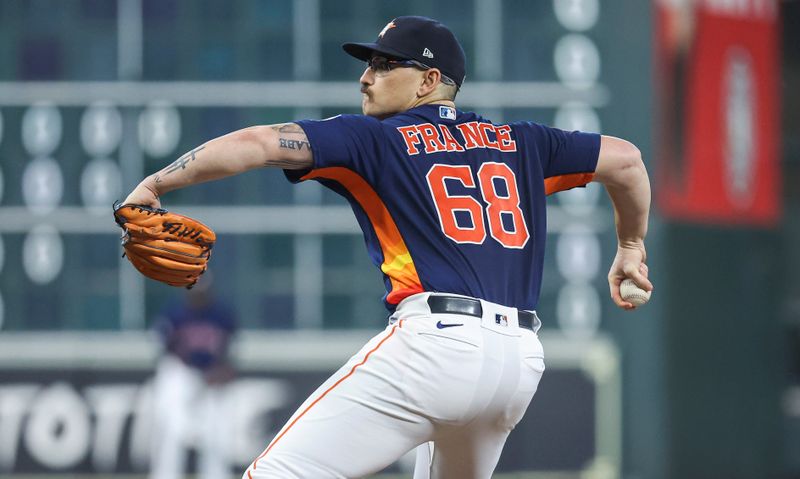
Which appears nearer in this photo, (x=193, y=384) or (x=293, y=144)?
(x=293, y=144)

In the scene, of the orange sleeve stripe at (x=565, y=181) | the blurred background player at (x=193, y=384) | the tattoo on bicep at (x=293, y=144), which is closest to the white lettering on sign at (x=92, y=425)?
the blurred background player at (x=193, y=384)

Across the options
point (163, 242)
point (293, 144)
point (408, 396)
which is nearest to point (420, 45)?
point (293, 144)

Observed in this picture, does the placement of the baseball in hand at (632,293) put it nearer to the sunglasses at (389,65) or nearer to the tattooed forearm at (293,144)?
the sunglasses at (389,65)

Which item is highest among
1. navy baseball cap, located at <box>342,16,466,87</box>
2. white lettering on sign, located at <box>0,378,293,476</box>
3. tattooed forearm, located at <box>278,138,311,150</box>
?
navy baseball cap, located at <box>342,16,466,87</box>

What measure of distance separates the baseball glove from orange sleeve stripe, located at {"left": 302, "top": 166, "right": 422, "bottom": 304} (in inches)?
13.2

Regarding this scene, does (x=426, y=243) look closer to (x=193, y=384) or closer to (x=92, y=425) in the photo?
(x=193, y=384)

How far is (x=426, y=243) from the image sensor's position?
3.64 m

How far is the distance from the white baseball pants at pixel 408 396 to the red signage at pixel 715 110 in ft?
22.2

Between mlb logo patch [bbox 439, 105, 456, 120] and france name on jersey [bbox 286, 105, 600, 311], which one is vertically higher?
mlb logo patch [bbox 439, 105, 456, 120]

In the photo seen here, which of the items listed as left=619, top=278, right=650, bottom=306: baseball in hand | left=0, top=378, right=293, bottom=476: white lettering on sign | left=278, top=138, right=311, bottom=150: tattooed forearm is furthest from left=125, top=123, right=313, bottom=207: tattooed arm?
left=0, top=378, right=293, bottom=476: white lettering on sign

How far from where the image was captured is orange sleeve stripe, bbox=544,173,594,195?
13.2ft

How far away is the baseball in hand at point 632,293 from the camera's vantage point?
4.13m

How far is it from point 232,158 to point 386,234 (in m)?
0.52

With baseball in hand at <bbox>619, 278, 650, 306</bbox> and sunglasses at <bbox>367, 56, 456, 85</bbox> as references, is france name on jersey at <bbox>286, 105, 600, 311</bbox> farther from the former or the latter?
baseball in hand at <bbox>619, 278, 650, 306</bbox>
